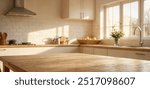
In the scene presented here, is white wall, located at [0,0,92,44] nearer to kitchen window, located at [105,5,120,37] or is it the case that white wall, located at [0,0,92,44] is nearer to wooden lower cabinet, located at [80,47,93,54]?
kitchen window, located at [105,5,120,37]

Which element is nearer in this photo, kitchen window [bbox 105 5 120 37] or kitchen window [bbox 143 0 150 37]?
kitchen window [bbox 143 0 150 37]

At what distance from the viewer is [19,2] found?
536 cm

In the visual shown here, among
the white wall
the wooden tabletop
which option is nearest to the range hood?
the white wall

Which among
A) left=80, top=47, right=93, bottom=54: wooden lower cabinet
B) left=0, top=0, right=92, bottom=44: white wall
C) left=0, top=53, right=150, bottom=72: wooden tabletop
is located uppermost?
left=0, top=0, right=92, bottom=44: white wall

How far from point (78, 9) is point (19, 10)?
142 cm

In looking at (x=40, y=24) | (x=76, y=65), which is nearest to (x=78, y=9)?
(x=40, y=24)

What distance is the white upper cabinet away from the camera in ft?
18.6

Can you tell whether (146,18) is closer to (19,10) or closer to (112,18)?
(112,18)

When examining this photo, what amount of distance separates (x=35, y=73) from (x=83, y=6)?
4.56m

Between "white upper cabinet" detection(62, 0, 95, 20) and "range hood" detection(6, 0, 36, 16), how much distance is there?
862 millimetres

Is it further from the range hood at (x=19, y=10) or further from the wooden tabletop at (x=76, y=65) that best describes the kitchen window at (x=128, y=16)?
the wooden tabletop at (x=76, y=65)

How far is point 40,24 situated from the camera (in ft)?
18.7

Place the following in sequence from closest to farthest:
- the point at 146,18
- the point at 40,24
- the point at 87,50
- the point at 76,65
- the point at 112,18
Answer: the point at 76,65
the point at 146,18
the point at 87,50
the point at 40,24
the point at 112,18

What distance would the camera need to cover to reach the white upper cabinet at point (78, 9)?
18.6ft
